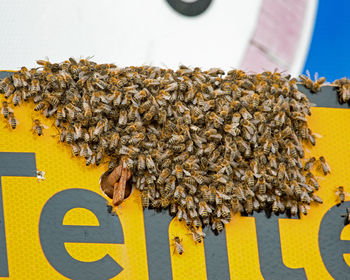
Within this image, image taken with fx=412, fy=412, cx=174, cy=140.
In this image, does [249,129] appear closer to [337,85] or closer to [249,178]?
[249,178]

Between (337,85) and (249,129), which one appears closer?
(249,129)

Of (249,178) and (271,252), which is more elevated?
(249,178)

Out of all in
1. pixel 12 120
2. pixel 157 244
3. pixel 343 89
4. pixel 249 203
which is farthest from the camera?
pixel 343 89

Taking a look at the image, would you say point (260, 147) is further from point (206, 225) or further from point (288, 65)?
point (288, 65)

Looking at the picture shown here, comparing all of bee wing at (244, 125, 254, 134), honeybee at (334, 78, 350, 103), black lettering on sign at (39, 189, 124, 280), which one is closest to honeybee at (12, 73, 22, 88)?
black lettering on sign at (39, 189, 124, 280)

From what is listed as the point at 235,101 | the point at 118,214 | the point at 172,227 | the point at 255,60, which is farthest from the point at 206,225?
the point at 255,60

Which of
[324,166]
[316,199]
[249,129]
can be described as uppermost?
[249,129]

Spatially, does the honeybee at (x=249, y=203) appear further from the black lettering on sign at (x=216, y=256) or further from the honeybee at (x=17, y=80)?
the honeybee at (x=17, y=80)

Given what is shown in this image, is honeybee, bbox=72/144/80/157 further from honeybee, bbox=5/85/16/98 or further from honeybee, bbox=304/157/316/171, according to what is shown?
honeybee, bbox=304/157/316/171

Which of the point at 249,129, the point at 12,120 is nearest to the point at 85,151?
the point at 12,120
